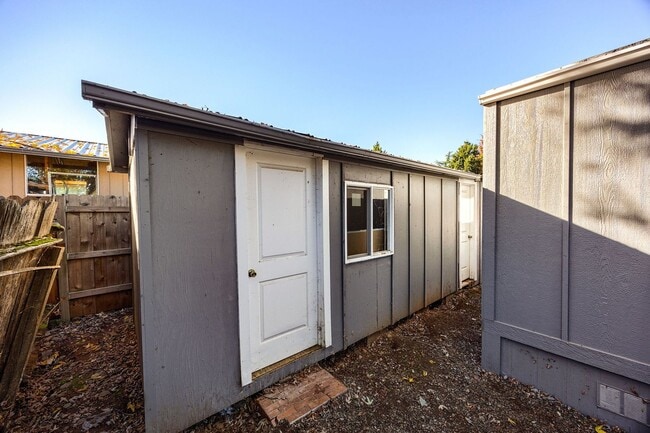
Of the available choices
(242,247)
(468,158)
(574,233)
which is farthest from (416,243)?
(468,158)

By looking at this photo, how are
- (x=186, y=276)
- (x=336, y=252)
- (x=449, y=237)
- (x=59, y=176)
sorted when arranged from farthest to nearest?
(x=59, y=176) < (x=449, y=237) < (x=336, y=252) < (x=186, y=276)

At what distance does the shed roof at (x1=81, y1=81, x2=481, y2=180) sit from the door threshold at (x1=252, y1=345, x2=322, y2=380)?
2189 millimetres

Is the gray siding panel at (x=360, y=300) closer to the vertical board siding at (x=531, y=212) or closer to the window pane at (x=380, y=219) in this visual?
the window pane at (x=380, y=219)

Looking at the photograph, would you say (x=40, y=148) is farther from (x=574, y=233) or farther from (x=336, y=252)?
(x=574, y=233)

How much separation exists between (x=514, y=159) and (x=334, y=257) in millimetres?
2147

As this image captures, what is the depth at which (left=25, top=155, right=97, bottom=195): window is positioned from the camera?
242 inches

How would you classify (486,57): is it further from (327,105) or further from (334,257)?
(334,257)

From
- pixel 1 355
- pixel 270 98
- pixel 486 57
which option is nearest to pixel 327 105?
pixel 270 98

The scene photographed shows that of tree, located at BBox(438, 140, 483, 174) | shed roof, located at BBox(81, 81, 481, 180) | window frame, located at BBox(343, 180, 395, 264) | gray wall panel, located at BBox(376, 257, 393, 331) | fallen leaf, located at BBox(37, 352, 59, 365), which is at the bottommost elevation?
fallen leaf, located at BBox(37, 352, 59, 365)

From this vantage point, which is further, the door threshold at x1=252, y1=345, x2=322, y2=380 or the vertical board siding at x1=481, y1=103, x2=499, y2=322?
the vertical board siding at x1=481, y1=103, x2=499, y2=322

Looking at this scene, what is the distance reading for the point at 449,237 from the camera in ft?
16.6

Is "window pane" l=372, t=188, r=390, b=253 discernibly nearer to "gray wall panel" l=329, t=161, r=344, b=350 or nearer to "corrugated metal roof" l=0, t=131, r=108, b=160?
"gray wall panel" l=329, t=161, r=344, b=350

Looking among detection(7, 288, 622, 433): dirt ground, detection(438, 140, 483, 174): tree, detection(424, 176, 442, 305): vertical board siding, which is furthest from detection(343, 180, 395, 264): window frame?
detection(438, 140, 483, 174): tree

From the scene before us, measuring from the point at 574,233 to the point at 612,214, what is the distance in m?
0.28
